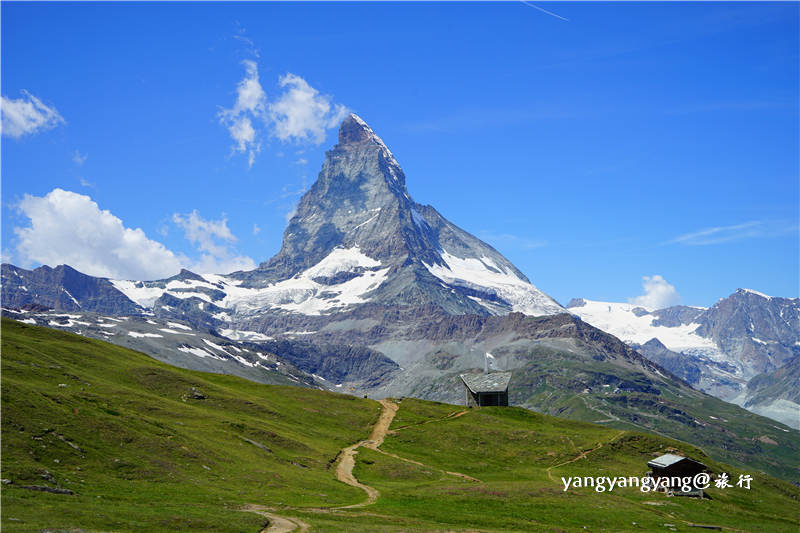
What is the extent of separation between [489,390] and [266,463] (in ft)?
248

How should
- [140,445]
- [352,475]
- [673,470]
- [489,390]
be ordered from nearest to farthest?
[140,445] < [352,475] < [673,470] < [489,390]

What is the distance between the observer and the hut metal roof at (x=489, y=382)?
491ft

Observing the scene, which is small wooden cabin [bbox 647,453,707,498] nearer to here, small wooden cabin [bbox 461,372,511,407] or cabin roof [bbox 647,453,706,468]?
cabin roof [bbox 647,453,706,468]

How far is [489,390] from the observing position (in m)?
149

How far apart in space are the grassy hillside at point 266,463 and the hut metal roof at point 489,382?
12356 mm

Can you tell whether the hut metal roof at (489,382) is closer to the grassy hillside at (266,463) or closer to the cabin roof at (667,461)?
the grassy hillside at (266,463)

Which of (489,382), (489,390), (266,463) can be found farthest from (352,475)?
(489,382)

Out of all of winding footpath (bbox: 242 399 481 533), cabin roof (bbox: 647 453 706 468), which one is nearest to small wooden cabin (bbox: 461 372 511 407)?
winding footpath (bbox: 242 399 481 533)

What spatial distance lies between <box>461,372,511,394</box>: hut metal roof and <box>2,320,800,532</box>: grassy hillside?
486 inches

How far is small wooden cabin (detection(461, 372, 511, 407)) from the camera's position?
490ft

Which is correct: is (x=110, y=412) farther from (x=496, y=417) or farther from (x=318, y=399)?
(x=496, y=417)

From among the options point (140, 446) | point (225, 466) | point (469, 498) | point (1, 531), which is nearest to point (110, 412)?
point (140, 446)

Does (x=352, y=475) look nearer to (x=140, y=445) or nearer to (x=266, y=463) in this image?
(x=266, y=463)

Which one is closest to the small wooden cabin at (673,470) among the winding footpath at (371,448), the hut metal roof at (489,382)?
the winding footpath at (371,448)
